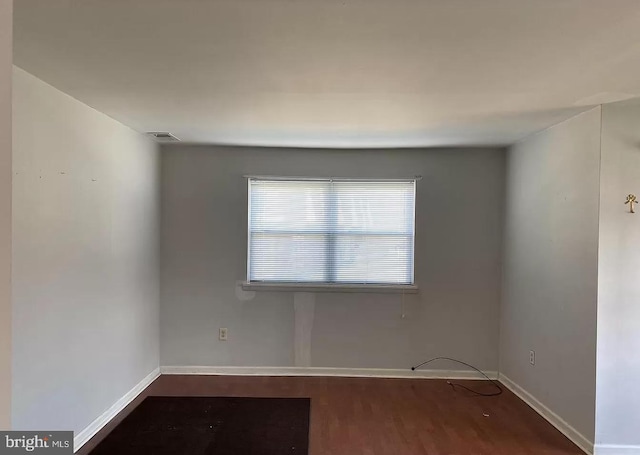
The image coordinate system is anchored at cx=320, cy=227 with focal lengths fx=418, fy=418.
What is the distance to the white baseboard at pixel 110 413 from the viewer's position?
2.78m

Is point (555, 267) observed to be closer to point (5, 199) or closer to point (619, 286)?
point (619, 286)

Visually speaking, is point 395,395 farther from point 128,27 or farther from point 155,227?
point 128,27

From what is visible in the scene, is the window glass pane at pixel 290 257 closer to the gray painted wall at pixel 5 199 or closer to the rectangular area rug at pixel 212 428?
the rectangular area rug at pixel 212 428

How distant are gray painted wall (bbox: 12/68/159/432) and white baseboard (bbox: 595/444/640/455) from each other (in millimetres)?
3381

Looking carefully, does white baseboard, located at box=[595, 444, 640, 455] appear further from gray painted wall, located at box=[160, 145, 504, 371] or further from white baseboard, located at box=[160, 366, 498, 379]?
white baseboard, located at box=[160, 366, 498, 379]

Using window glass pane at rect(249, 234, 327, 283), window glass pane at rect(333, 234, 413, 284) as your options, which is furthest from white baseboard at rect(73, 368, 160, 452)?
window glass pane at rect(333, 234, 413, 284)

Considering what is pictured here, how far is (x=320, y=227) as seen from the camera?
13.9 ft

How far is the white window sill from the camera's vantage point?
13.7 ft

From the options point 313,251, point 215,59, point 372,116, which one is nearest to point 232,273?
point 313,251

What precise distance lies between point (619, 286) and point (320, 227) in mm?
2490

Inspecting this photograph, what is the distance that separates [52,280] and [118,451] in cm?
120

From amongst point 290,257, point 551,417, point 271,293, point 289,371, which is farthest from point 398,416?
point 290,257

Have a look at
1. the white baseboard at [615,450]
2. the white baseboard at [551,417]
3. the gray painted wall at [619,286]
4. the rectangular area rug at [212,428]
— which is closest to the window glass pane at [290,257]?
the rectangular area rug at [212,428]

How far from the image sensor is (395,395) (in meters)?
3.72
